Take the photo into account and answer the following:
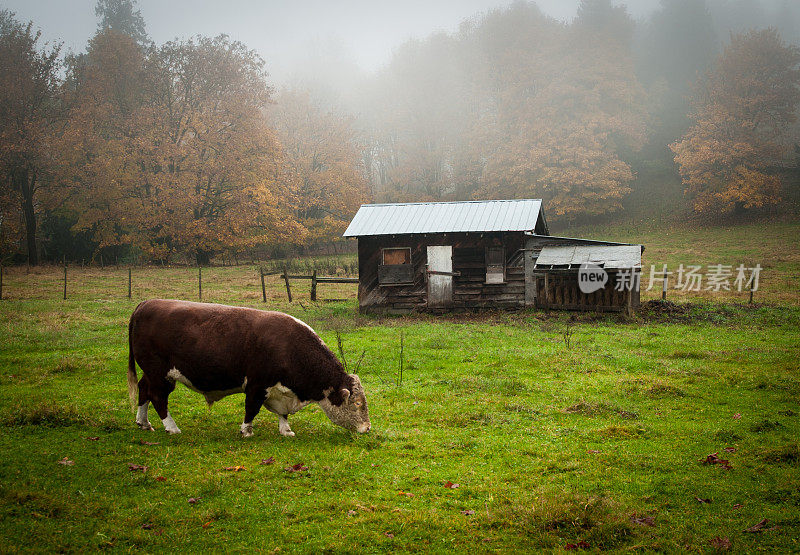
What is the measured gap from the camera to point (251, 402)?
8.02m

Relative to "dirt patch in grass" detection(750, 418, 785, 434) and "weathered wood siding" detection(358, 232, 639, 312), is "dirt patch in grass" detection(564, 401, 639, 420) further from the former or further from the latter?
"weathered wood siding" detection(358, 232, 639, 312)

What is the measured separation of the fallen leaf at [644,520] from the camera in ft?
17.9

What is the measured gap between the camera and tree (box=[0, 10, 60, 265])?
33844 millimetres

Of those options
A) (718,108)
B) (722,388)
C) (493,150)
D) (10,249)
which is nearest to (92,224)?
(10,249)

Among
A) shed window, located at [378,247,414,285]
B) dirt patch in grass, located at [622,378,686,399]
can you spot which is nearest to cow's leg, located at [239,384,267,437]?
dirt patch in grass, located at [622,378,686,399]

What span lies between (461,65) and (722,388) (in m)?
51.6

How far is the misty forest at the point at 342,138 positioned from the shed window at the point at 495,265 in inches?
835

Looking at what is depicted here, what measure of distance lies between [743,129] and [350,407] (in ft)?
148

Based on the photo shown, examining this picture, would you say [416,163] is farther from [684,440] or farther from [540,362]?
[684,440]

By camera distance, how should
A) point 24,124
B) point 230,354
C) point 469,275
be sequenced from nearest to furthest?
1. point 230,354
2. point 469,275
3. point 24,124

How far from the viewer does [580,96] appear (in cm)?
4822

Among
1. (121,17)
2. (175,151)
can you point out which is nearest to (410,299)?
(175,151)

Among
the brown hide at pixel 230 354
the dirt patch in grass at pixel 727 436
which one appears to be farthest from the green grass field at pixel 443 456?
the brown hide at pixel 230 354

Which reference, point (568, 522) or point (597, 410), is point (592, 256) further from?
point (568, 522)
